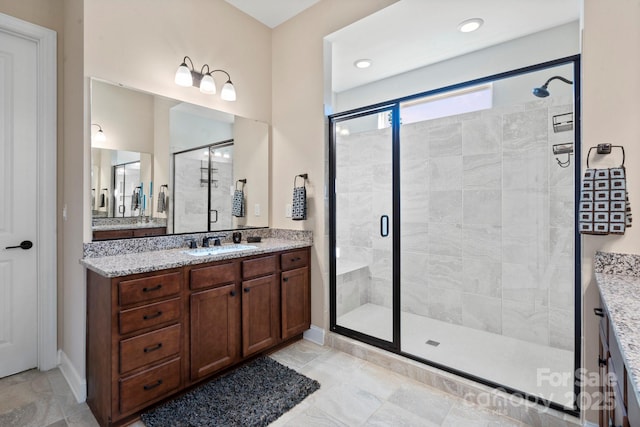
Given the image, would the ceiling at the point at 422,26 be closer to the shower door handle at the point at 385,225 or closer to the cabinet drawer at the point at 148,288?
the shower door handle at the point at 385,225

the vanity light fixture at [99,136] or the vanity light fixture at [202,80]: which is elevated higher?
the vanity light fixture at [202,80]

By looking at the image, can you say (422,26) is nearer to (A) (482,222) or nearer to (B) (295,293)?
(A) (482,222)

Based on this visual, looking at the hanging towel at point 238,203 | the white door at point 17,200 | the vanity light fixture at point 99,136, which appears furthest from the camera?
the hanging towel at point 238,203

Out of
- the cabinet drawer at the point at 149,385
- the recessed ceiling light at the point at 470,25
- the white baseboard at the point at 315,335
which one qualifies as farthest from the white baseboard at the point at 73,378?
the recessed ceiling light at the point at 470,25

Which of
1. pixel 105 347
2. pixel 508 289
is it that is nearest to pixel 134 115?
pixel 105 347

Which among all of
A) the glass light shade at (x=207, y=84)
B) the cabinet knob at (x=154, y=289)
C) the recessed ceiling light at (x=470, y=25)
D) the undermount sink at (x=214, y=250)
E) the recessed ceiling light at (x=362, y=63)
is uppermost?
the recessed ceiling light at (x=362, y=63)

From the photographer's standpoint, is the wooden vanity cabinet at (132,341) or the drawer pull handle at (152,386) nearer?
the wooden vanity cabinet at (132,341)

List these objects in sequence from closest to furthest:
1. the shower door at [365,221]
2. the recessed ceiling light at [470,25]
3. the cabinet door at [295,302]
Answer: the recessed ceiling light at [470,25] → the cabinet door at [295,302] → the shower door at [365,221]

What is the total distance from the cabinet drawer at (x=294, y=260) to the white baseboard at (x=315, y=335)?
0.61m

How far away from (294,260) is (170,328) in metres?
1.13

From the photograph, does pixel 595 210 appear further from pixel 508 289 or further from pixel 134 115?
pixel 134 115

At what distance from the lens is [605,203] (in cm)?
148

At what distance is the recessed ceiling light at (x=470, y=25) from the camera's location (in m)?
2.48

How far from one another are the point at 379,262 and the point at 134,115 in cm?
275
